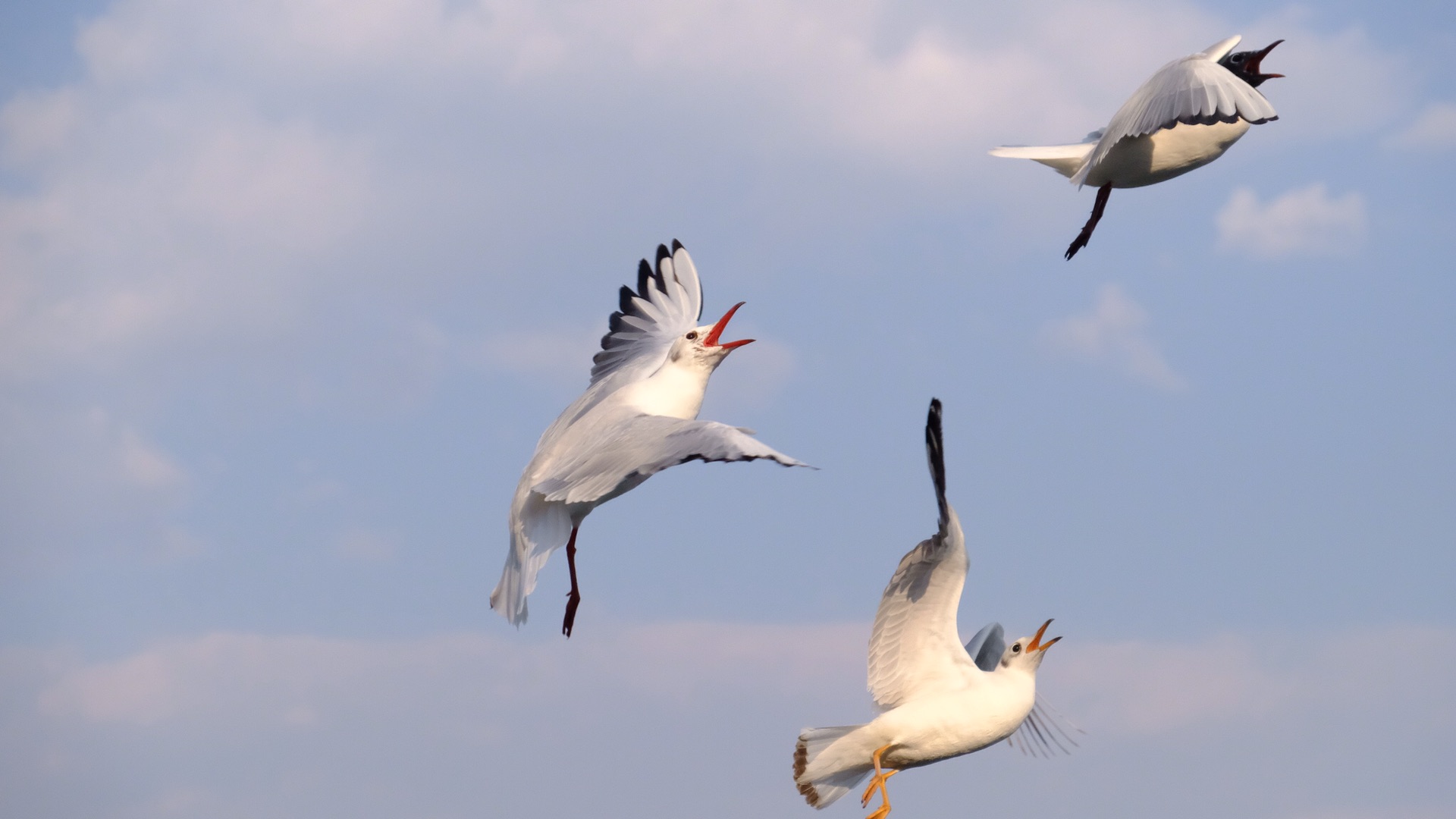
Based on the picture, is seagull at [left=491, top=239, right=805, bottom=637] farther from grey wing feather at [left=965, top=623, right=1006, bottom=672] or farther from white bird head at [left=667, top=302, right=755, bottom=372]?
grey wing feather at [left=965, top=623, right=1006, bottom=672]

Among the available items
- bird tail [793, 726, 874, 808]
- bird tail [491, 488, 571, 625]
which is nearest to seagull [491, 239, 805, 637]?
bird tail [491, 488, 571, 625]

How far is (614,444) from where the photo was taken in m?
8.75


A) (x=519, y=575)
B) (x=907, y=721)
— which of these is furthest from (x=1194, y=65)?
(x=519, y=575)

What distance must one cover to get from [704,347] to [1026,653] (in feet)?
9.67

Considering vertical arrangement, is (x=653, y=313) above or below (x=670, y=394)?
above

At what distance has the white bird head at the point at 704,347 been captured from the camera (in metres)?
10.2

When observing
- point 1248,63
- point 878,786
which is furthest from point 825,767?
point 1248,63

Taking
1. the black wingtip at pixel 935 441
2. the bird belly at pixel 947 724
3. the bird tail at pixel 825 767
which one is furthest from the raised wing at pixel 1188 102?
the bird tail at pixel 825 767

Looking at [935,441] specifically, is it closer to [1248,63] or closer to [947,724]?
[947,724]

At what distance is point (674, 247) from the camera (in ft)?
41.1

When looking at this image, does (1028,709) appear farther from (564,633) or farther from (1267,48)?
(1267,48)

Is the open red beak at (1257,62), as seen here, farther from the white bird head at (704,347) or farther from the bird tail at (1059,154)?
the white bird head at (704,347)

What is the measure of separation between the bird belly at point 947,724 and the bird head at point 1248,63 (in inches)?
155

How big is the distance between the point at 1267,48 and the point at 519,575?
17.3 feet
